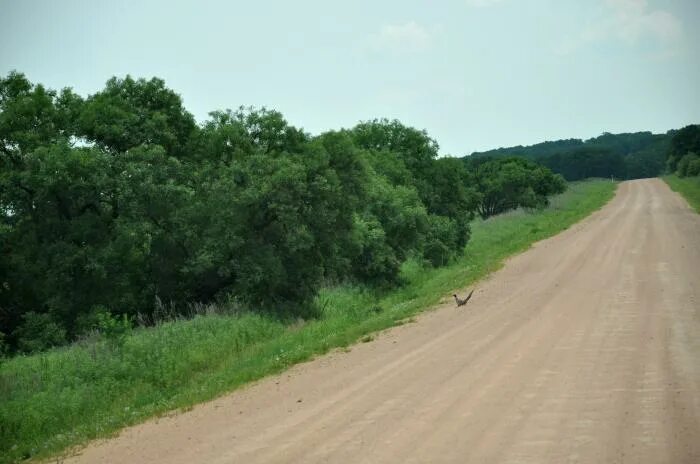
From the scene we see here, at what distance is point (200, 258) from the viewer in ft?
65.6

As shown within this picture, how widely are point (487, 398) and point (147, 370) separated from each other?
844 cm

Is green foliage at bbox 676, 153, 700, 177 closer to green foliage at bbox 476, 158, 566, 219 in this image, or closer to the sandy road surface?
green foliage at bbox 476, 158, 566, 219

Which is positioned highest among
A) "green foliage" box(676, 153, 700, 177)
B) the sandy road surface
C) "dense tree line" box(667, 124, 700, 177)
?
"dense tree line" box(667, 124, 700, 177)

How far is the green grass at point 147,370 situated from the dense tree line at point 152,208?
2.88 metres

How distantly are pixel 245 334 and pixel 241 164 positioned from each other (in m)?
6.33

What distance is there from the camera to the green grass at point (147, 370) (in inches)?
418

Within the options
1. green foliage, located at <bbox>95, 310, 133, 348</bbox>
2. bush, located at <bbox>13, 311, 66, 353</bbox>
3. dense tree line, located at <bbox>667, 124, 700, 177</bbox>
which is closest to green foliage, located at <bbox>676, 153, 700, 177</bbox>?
dense tree line, located at <bbox>667, 124, 700, 177</bbox>

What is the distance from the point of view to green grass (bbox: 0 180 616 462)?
10609 millimetres

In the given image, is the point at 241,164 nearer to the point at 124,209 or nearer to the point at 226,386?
the point at 124,209

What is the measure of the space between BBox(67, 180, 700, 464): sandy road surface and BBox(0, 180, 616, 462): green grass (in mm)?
845

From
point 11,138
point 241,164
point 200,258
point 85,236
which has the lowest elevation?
point 200,258

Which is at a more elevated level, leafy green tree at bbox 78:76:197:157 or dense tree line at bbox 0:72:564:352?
leafy green tree at bbox 78:76:197:157

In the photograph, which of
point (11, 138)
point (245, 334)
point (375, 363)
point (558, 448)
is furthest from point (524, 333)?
point (11, 138)

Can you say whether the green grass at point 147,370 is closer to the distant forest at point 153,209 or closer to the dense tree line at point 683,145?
the distant forest at point 153,209
